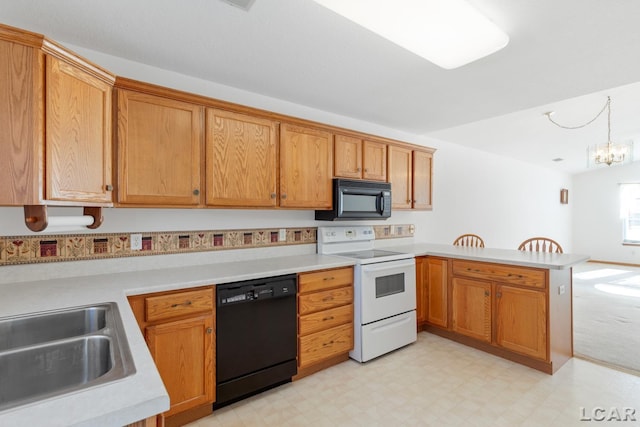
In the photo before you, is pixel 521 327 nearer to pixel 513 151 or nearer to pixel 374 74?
pixel 374 74

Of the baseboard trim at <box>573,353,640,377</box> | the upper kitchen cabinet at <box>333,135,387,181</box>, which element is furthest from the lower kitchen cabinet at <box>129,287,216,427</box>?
the baseboard trim at <box>573,353,640,377</box>

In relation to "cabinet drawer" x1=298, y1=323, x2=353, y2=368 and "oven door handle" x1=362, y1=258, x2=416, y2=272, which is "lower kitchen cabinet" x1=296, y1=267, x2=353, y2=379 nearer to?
"cabinet drawer" x1=298, y1=323, x2=353, y2=368

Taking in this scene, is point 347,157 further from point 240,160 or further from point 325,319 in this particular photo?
point 325,319

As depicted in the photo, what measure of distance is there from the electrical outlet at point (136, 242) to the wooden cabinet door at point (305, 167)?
3.49 feet

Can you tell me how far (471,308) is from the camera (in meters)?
3.04

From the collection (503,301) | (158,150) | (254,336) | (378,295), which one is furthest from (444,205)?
(158,150)

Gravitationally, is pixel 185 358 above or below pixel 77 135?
below

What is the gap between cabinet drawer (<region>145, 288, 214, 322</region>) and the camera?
5.90 ft

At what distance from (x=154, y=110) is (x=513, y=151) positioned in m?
6.05

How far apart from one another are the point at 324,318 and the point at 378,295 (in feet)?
1.83

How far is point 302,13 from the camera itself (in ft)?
5.57

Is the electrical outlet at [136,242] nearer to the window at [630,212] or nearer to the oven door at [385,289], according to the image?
the oven door at [385,289]

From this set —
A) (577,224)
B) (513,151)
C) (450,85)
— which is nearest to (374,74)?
(450,85)

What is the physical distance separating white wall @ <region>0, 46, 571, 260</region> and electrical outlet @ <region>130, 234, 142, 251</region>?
0.17ft
